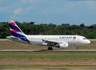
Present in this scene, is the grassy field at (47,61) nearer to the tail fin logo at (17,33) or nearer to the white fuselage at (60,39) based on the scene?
the white fuselage at (60,39)

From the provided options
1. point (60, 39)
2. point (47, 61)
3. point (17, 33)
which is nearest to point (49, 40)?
point (60, 39)

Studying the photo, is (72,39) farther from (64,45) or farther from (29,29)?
(29,29)

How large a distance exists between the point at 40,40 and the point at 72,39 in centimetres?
507

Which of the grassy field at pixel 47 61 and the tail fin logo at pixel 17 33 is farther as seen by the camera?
the tail fin logo at pixel 17 33

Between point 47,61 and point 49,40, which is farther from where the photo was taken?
point 49,40

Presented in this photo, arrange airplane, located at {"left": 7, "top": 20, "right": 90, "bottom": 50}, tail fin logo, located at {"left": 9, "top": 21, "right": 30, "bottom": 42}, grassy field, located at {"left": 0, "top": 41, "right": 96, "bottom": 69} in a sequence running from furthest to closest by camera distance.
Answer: tail fin logo, located at {"left": 9, "top": 21, "right": 30, "bottom": 42}, airplane, located at {"left": 7, "top": 20, "right": 90, "bottom": 50}, grassy field, located at {"left": 0, "top": 41, "right": 96, "bottom": 69}

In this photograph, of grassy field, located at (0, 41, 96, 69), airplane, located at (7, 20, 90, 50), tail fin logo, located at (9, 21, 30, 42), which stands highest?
tail fin logo, located at (9, 21, 30, 42)

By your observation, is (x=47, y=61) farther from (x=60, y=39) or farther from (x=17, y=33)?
(x=17, y=33)

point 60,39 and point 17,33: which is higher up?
point 17,33

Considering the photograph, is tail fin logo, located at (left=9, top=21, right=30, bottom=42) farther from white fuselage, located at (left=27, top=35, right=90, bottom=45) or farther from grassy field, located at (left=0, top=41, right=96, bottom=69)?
grassy field, located at (left=0, top=41, right=96, bottom=69)

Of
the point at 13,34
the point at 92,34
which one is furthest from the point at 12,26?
the point at 92,34

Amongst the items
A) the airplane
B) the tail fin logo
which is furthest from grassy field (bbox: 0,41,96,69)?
the tail fin logo

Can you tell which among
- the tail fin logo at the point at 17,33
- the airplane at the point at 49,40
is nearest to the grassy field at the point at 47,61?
the airplane at the point at 49,40

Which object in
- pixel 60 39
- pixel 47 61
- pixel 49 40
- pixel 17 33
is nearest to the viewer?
pixel 47 61
